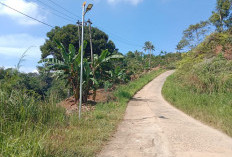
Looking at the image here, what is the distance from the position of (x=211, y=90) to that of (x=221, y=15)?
44.8 ft

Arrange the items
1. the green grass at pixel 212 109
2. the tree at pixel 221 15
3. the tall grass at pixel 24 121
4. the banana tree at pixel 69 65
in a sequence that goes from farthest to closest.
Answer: the tree at pixel 221 15
the banana tree at pixel 69 65
the green grass at pixel 212 109
the tall grass at pixel 24 121

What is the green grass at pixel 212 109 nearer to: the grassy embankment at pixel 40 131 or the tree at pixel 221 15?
the grassy embankment at pixel 40 131

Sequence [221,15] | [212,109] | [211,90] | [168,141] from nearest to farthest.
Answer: [168,141], [212,109], [211,90], [221,15]

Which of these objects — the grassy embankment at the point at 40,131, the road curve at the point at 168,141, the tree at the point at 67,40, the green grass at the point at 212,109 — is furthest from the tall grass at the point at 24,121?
the tree at the point at 67,40

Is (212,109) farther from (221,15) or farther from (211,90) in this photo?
(221,15)

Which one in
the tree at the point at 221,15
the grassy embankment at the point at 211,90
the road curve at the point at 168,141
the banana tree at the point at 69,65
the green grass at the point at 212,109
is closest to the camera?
the road curve at the point at 168,141

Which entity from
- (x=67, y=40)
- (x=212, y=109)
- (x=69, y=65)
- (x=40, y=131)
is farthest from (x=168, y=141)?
(x=67, y=40)

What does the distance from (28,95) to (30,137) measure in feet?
6.01

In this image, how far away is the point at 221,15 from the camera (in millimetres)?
18391

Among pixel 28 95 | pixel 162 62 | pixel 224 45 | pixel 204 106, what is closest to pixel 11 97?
pixel 28 95

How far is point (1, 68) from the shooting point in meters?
4.27

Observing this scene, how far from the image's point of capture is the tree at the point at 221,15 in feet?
57.5

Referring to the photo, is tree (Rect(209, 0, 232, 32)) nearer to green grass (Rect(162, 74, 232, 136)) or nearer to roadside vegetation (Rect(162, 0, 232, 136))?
roadside vegetation (Rect(162, 0, 232, 136))

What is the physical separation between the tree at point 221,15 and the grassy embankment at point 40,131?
19.4 metres
